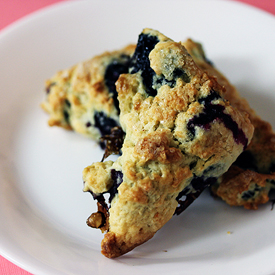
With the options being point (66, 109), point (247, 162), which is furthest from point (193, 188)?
point (66, 109)

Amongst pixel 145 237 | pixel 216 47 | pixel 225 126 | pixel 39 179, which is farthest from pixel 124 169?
pixel 216 47

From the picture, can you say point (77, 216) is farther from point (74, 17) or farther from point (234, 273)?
point (74, 17)

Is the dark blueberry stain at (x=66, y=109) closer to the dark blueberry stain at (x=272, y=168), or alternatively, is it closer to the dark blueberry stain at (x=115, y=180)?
the dark blueberry stain at (x=115, y=180)

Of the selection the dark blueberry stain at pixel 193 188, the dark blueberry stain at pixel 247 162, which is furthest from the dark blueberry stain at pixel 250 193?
the dark blueberry stain at pixel 193 188

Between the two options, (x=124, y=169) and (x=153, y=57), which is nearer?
(x=124, y=169)

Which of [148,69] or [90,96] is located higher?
[148,69]

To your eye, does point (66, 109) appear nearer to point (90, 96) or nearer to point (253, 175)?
point (90, 96)
